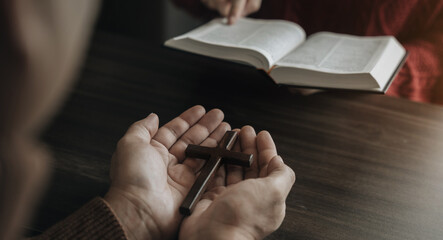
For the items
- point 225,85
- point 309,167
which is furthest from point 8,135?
point 225,85

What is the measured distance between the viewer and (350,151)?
1030 millimetres

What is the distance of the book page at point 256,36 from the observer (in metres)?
1.25

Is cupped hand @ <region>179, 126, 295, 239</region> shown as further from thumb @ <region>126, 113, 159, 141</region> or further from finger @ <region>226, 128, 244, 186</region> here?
thumb @ <region>126, 113, 159, 141</region>

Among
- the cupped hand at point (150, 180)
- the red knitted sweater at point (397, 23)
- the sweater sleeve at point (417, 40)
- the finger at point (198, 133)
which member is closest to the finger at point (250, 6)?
the red knitted sweater at point (397, 23)

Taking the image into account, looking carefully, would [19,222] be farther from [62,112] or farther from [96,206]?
[62,112]

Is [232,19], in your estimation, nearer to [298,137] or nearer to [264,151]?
[298,137]

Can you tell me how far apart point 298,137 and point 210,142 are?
23cm

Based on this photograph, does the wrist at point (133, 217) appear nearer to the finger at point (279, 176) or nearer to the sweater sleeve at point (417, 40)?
the finger at point (279, 176)

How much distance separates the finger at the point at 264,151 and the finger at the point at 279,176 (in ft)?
0.12

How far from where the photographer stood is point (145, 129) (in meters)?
0.88

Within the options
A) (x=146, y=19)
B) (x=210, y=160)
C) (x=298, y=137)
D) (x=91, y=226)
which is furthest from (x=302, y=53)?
(x=146, y=19)

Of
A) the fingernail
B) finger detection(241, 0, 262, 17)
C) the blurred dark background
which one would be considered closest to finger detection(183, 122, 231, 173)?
the fingernail

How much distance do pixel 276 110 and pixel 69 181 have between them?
583 millimetres

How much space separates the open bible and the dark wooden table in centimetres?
10
